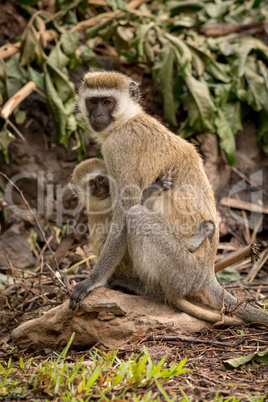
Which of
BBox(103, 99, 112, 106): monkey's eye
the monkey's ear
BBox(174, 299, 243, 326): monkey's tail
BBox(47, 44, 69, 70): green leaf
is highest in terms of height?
BBox(47, 44, 69, 70): green leaf

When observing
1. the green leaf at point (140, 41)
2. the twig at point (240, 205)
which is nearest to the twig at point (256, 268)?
the twig at point (240, 205)

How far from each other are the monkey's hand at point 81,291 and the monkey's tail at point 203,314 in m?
0.89

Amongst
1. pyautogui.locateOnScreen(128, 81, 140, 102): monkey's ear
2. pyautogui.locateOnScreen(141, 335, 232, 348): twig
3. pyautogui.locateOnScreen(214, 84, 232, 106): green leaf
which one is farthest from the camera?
pyautogui.locateOnScreen(214, 84, 232, 106): green leaf

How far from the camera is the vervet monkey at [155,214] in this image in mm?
4703

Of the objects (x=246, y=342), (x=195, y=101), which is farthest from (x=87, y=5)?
(x=246, y=342)

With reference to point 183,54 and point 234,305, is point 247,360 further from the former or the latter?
point 183,54

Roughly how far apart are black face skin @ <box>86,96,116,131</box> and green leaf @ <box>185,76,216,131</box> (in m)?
2.89

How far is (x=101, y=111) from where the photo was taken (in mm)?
5309

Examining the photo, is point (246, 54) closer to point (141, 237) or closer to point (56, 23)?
point (56, 23)

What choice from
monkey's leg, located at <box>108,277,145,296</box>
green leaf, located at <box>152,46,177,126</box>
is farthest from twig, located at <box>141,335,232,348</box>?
green leaf, located at <box>152,46,177,126</box>

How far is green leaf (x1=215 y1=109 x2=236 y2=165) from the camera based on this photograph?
26.7ft

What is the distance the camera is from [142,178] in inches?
197

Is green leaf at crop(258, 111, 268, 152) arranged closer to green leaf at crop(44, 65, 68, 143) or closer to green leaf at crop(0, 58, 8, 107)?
green leaf at crop(44, 65, 68, 143)

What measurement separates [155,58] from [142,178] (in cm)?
435
